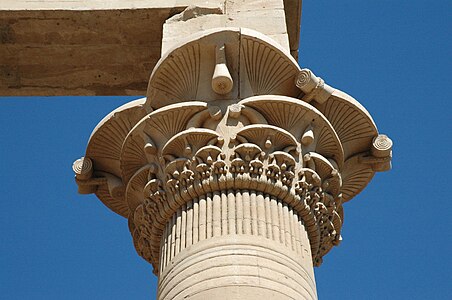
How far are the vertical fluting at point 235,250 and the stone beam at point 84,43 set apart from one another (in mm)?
4195

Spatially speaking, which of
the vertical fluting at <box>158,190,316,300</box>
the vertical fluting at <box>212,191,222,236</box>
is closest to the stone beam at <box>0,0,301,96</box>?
the vertical fluting at <box>212,191,222,236</box>

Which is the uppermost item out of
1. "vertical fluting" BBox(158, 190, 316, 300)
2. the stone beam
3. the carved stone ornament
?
the stone beam

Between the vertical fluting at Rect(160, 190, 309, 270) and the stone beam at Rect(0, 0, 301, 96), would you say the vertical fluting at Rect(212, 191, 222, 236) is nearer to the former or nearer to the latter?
the vertical fluting at Rect(160, 190, 309, 270)

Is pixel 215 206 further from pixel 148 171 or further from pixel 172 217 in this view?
pixel 148 171

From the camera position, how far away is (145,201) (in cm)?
1220

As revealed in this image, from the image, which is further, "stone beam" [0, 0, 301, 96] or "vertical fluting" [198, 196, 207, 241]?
"stone beam" [0, 0, 301, 96]

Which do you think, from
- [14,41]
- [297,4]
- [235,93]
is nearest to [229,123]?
[235,93]

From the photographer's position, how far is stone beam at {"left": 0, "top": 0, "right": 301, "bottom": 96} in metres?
15.2

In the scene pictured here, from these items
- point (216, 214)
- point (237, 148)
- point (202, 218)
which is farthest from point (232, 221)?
point (237, 148)

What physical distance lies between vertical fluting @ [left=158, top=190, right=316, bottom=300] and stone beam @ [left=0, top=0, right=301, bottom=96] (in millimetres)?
4195

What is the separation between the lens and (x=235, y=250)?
10555mm

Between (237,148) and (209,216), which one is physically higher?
(237,148)

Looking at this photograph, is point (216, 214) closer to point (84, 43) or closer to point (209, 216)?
point (209, 216)

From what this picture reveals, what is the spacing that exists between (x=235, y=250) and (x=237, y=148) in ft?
4.90
